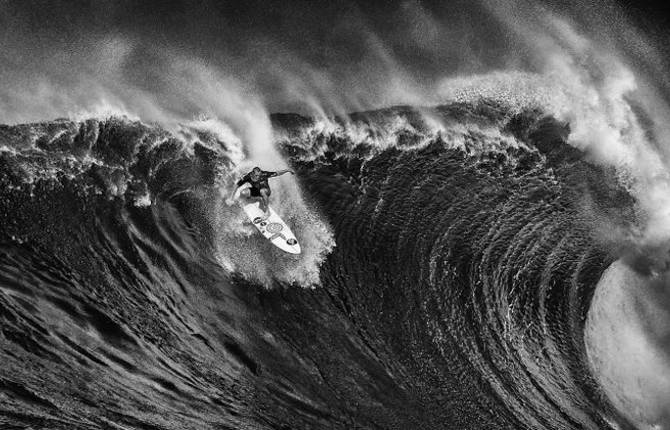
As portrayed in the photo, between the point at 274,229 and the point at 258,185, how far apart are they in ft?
3.94

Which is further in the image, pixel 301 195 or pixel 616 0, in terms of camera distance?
pixel 616 0

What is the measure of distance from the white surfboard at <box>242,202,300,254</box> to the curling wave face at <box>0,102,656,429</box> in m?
0.32

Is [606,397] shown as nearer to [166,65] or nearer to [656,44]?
[656,44]

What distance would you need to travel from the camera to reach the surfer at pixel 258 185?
1719cm

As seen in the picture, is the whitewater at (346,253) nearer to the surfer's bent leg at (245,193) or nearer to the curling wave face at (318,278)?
the curling wave face at (318,278)

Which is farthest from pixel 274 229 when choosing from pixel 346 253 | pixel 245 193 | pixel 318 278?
pixel 346 253

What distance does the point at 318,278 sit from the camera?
17375 millimetres

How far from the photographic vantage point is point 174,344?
51.3 ft

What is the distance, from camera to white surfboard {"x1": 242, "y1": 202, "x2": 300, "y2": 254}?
1725cm

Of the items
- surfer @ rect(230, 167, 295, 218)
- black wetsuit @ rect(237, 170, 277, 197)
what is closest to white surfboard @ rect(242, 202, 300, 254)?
Answer: surfer @ rect(230, 167, 295, 218)

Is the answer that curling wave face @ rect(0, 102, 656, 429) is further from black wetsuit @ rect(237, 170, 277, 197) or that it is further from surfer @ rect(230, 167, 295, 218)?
black wetsuit @ rect(237, 170, 277, 197)

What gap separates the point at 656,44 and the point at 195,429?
1783 centimetres

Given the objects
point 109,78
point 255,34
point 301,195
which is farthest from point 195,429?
point 255,34

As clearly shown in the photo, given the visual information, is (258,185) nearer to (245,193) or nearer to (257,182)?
(257,182)
